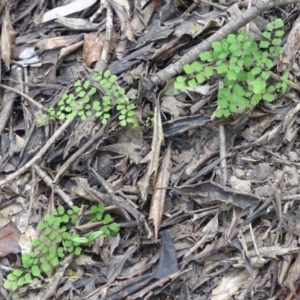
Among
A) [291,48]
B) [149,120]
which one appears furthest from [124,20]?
[291,48]

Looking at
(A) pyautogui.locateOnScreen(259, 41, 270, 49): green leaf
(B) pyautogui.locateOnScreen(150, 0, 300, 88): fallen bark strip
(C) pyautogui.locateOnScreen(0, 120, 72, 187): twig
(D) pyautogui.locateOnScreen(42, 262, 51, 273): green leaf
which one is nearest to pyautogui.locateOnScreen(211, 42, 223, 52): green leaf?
(B) pyautogui.locateOnScreen(150, 0, 300, 88): fallen bark strip

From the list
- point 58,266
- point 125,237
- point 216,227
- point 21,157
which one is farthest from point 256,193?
point 21,157

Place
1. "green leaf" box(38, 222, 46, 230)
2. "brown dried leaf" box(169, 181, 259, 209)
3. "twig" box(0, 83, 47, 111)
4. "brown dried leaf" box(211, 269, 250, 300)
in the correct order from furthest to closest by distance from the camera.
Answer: "twig" box(0, 83, 47, 111), "green leaf" box(38, 222, 46, 230), "brown dried leaf" box(169, 181, 259, 209), "brown dried leaf" box(211, 269, 250, 300)

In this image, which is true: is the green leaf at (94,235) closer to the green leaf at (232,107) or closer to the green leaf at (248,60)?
the green leaf at (232,107)

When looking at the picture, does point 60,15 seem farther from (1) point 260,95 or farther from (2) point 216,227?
(2) point 216,227

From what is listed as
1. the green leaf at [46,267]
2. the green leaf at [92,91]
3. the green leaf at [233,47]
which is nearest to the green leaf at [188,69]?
the green leaf at [233,47]

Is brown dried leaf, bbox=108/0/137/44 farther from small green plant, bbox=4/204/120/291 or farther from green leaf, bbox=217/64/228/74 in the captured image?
small green plant, bbox=4/204/120/291
